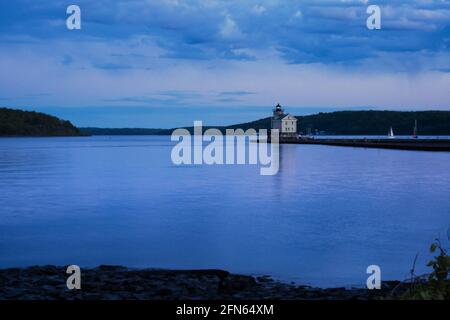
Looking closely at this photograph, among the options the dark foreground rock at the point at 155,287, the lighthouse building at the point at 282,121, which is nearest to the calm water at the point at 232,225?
the dark foreground rock at the point at 155,287

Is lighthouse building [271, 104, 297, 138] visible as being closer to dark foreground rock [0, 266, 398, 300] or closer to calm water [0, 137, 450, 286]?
calm water [0, 137, 450, 286]

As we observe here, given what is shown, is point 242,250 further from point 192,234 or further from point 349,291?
point 349,291

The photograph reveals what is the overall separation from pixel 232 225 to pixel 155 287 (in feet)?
33.5

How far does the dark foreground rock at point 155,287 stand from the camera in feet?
31.1

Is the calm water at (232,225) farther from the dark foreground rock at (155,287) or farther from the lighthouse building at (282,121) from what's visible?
the lighthouse building at (282,121)

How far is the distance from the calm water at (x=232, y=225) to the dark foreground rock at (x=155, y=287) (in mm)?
1569

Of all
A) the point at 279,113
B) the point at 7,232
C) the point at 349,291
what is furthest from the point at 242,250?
the point at 279,113

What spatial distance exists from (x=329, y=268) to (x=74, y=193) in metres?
21.2

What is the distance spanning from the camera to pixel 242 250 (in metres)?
15.4

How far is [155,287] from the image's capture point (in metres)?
10.1

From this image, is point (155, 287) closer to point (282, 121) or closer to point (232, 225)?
point (232, 225)

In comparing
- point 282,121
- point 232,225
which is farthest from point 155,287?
point 282,121
